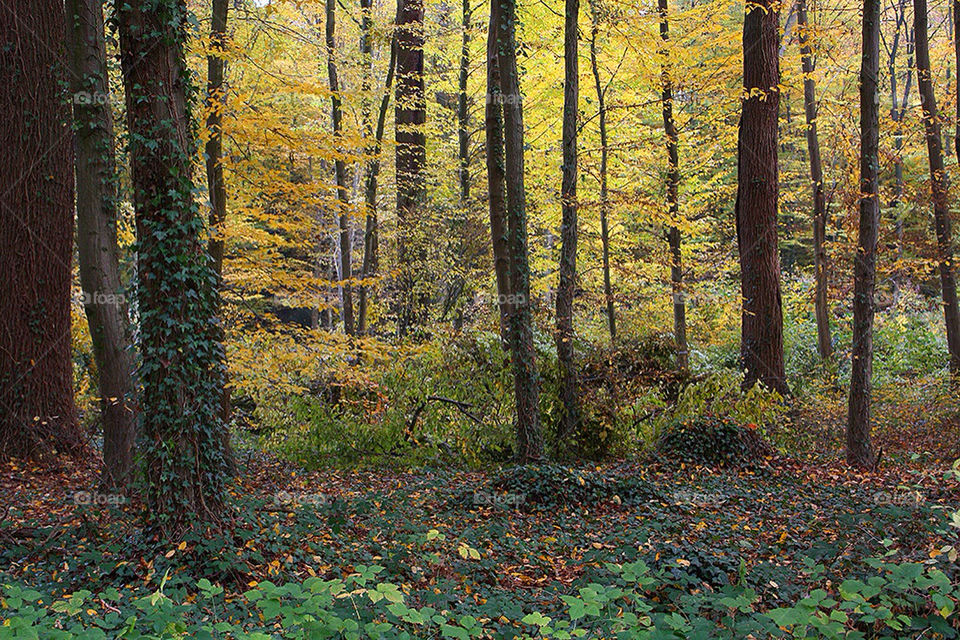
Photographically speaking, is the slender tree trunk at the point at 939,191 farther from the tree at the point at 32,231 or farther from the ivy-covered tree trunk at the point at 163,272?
the tree at the point at 32,231

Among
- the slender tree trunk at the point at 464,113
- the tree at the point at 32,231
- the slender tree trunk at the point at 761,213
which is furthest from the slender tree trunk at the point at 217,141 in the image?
the slender tree trunk at the point at 761,213

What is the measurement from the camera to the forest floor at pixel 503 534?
4566 millimetres

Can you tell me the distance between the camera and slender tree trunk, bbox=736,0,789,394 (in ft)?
34.4

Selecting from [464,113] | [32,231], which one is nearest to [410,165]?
[464,113]

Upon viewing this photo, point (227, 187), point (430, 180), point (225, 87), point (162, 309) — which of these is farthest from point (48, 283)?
point (430, 180)

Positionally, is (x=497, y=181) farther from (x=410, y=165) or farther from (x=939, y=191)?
(x=939, y=191)

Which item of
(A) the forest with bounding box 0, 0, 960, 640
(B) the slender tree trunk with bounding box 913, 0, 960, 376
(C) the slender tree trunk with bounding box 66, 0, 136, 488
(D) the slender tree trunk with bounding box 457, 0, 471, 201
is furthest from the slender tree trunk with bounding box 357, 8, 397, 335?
(B) the slender tree trunk with bounding box 913, 0, 960, 376
